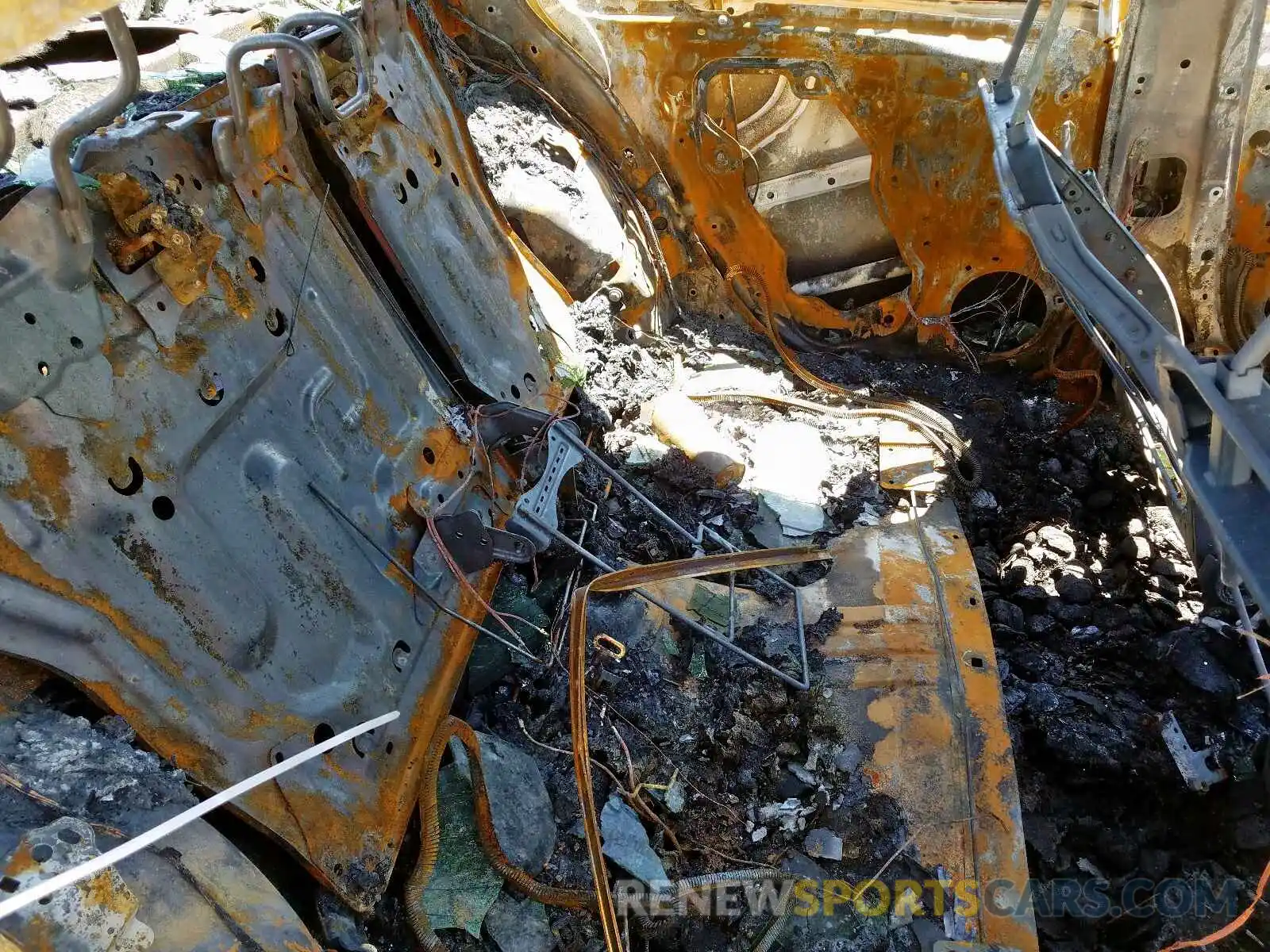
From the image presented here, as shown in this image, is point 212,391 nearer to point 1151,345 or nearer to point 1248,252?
point 1151,345

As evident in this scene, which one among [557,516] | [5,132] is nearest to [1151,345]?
[557,516]

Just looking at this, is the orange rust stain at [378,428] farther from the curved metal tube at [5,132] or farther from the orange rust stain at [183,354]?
the curved metal tube at [5,132]

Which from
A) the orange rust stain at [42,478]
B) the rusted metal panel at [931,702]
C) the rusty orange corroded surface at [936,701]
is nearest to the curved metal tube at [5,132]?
the orange rust stain at [42,478]

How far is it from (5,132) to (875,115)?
3570 millimetres

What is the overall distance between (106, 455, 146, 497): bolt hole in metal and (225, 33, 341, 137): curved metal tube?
2.93 ft

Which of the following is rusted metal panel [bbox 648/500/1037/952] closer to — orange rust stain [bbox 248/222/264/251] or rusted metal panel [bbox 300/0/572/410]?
rusted metal panel [bbox 300/0/572/410]

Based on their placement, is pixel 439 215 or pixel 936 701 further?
pixel 439 215

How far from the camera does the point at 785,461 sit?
12.4ft

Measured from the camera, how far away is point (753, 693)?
276 cm

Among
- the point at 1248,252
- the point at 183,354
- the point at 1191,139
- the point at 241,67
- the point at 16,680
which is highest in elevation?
the point at 1191,139

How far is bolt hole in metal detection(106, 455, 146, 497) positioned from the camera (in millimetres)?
1775

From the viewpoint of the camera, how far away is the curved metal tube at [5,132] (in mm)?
1293

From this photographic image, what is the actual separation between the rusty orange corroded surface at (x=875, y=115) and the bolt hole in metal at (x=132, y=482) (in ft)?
10.1

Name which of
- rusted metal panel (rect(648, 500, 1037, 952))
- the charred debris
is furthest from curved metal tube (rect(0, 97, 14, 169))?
rusted metal panel (rect(648, 500, 1037, 952))
